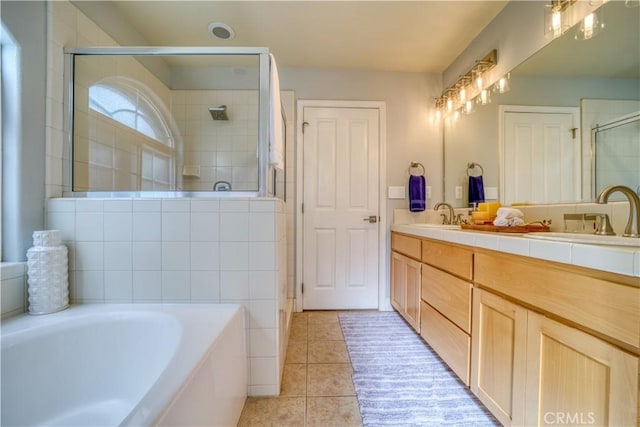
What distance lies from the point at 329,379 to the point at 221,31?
8.27 feet

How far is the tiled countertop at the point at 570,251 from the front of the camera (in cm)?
60

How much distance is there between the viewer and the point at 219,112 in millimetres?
2076

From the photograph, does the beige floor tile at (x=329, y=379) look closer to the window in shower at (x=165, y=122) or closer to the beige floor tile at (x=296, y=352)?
the beige floor tile at (x=296, y=352)

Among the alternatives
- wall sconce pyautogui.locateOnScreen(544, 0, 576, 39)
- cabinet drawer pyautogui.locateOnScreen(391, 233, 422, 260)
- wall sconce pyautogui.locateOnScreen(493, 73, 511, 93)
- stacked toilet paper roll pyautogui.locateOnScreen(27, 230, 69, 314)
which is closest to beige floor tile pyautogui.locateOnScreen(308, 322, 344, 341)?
cabinet drawer pyautogui.locateOnScreen(391, 233, 422, 260)

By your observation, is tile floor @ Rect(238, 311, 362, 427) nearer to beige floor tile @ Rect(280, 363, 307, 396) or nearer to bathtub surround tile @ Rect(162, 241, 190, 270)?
beige floor tile @ Rect(280, 363, 307, 396)

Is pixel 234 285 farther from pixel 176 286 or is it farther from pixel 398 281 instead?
pixel 398 281

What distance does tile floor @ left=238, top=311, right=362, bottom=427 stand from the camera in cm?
Result: 111

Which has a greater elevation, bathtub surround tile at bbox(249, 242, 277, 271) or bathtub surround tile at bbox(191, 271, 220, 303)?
bathtub surround tile at bbox(249, 242, 277, 271)

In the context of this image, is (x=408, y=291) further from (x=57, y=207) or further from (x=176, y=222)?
(x=57, y=207)

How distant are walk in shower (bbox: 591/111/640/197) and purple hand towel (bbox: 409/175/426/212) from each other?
118cm

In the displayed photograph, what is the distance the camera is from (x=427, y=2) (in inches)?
63.7

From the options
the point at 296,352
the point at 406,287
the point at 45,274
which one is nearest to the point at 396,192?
the point at 406,287

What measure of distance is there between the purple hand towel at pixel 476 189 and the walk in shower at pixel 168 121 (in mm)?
1614

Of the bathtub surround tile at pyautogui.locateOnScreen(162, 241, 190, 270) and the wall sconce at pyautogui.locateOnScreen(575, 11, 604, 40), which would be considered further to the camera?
the bathtub surround tile at pyautogui.locateOnScreen(162, 241, 190, 270)
